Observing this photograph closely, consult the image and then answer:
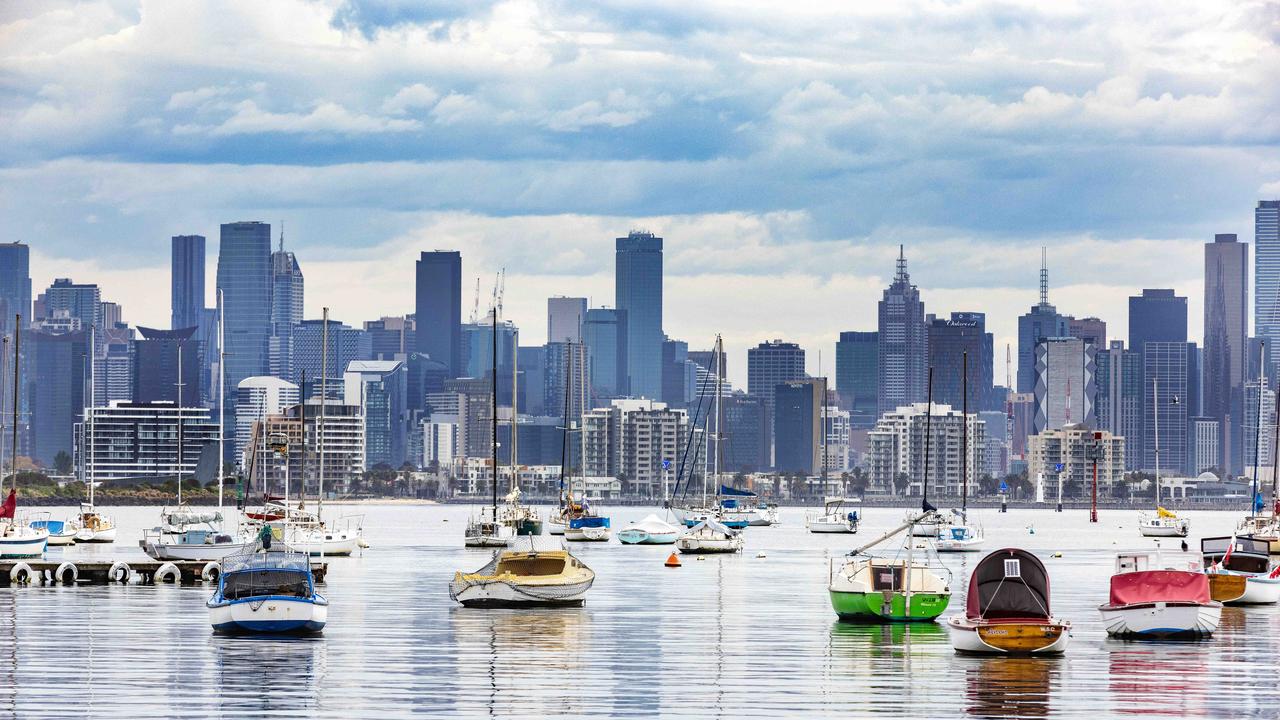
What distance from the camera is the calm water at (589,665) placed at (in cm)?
4038

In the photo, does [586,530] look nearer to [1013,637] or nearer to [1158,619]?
[1158,619]

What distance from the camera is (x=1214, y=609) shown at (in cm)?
5753

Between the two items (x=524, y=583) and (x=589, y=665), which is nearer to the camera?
(x=589, y=665)

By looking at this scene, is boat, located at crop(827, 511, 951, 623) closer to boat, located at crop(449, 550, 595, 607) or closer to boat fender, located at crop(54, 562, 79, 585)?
boat, located at crop(449, 550, 595, 607)

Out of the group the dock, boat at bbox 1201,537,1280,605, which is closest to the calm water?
boat at bbox 1201,537,1280,605

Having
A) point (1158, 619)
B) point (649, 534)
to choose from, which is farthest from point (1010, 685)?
point (649, 534)

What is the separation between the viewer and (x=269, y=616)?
56219 millimetres

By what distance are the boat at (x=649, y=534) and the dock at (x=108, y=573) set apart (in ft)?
212

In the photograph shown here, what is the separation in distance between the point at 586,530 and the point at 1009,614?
10421 centimetres

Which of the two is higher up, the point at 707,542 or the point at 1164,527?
the point at 707,542

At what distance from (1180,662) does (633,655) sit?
14.2m

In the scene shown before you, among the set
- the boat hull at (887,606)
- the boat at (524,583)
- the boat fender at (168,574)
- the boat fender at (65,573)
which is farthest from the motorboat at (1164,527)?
the boat hull at (887,606)

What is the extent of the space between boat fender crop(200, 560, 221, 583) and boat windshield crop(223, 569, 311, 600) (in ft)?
89.0

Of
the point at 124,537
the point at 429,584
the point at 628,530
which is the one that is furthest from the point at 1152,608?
the point at 124,537
